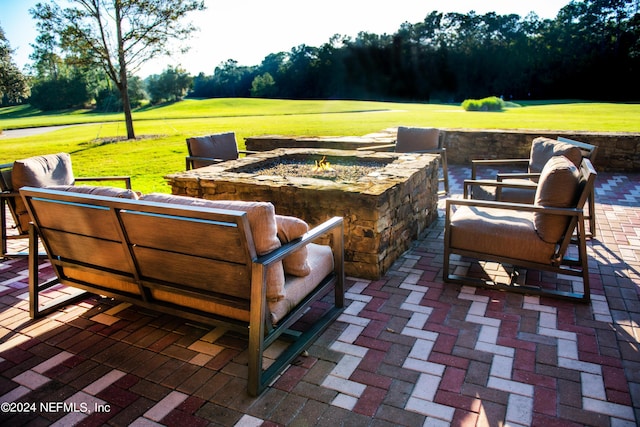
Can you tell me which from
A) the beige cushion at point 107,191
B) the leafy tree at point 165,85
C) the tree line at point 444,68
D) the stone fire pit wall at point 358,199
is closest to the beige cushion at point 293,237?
the beige cushion at point 107,191

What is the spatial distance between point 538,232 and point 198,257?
2.34 m

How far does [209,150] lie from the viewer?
607cm

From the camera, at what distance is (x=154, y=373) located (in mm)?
2293

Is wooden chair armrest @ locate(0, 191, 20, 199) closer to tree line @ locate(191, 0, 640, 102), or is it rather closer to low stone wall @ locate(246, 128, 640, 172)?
low stone wall @ locate(246, 128, 640, 172)

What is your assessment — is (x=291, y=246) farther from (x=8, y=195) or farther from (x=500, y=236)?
(x=8, y=195)

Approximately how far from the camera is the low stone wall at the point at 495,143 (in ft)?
24.2

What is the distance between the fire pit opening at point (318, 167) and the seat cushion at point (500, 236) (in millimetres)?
1438

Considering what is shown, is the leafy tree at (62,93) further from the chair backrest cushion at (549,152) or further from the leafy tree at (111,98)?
the chair backrest cushion at (549,152)

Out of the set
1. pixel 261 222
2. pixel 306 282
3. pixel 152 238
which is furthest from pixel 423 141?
pixel 152 238

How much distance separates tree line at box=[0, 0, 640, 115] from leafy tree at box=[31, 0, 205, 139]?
359 centimetres

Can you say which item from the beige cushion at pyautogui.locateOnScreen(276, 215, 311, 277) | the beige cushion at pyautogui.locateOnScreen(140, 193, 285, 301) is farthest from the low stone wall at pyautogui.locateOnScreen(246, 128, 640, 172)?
the beige cushion at pyautogui.locateOnScreen(140, 193, 285, 301)

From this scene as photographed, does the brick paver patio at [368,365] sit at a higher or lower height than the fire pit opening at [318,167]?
lower

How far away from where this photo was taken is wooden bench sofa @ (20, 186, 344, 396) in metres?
2.00

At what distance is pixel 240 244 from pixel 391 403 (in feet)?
3.46
